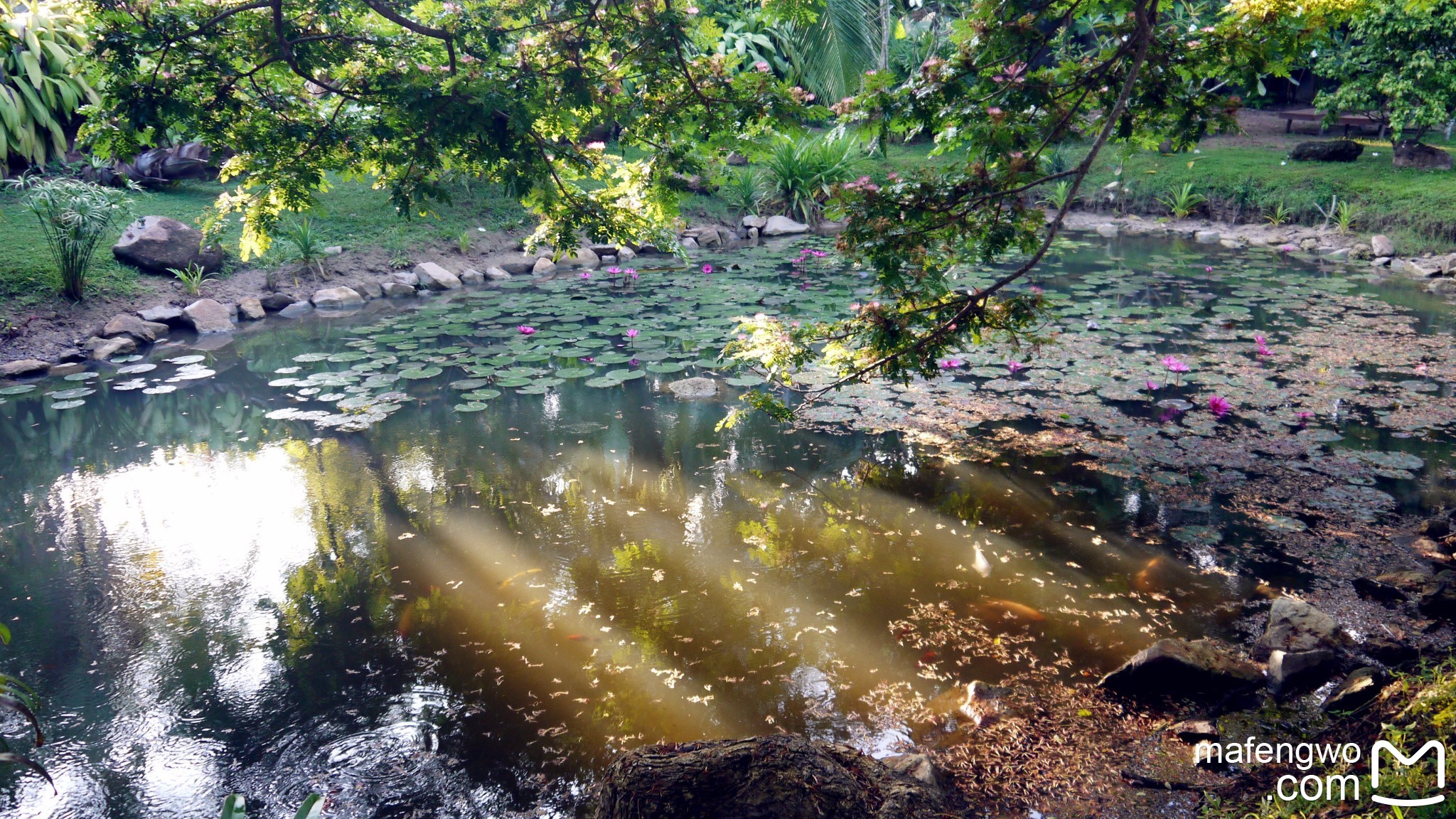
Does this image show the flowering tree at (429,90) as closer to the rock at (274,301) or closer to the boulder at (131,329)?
the boulder at (131,329)

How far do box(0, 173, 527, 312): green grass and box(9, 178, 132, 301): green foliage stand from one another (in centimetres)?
17

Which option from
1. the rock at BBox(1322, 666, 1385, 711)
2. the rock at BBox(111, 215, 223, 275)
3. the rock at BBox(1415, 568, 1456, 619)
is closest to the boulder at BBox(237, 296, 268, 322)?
the rock at BBox(111, 215, 223, 275)

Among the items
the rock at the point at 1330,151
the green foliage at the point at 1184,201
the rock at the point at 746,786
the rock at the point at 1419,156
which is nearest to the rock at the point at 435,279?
the rock at the point at 746,786

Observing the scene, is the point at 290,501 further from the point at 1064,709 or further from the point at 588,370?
the point at 1064,709

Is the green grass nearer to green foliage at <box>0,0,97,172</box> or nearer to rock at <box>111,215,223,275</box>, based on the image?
rock at <box>111,215,223,275</box>

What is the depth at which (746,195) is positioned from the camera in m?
12.4

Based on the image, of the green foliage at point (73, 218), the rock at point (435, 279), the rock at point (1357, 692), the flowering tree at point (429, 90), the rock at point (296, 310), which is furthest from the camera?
the rock at point (435, 279)

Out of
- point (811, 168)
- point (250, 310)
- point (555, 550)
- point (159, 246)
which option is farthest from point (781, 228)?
point (555, 550)

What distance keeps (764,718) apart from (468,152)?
2321mm

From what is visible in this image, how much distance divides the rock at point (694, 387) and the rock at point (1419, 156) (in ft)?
35.3

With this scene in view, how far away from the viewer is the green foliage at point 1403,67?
30.4 ft

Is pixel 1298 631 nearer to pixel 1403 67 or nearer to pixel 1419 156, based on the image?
pixel 1403 67

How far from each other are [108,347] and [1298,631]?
8.23 m

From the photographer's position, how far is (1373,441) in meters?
4.32
